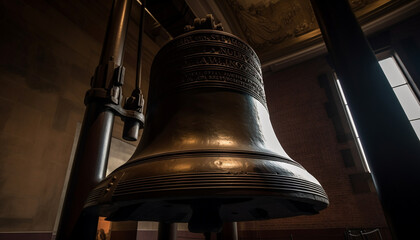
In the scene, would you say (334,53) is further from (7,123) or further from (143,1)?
(7,123)

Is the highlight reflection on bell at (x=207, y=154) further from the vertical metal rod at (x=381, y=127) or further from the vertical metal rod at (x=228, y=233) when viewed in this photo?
the vertical metal rod at (x=228, y=233)

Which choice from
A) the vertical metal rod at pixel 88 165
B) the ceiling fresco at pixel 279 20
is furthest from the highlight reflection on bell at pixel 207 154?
the ceiling fresco at pixel 279 20

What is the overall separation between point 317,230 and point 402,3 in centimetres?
443

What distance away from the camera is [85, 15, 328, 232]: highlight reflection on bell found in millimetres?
462

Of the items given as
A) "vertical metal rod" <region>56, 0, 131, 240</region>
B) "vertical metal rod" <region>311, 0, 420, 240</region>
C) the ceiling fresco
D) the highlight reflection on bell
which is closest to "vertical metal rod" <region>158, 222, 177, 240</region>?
the highlight reflection on bell

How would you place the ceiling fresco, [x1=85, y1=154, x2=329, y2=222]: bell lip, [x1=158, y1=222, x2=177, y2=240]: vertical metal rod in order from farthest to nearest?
the ceiling fresco
[x1=158, y1=222, x2=177, y2=240]: vertical metal rod
[x1=85, y1=154, x2=329, y2=222]: bell lip

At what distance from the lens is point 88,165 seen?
0.84 m

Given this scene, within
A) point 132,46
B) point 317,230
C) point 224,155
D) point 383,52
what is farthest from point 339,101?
point 224,155

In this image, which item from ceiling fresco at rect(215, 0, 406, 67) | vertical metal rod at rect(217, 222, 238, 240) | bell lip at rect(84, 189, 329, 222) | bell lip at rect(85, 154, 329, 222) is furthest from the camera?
ceiling fresco at rect(215, 0, 406, 67)

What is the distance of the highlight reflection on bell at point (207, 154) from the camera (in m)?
0.46

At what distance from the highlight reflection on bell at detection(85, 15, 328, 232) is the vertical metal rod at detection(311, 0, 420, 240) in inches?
6.9

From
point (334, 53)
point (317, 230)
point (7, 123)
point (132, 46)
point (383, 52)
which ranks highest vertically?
point (383, 52)

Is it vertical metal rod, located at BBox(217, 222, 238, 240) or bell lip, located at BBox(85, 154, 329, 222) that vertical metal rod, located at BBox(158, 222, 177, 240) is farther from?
bell lip, located at BBox(85, 154, 329, 222)

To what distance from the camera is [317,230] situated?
4.02 metres
